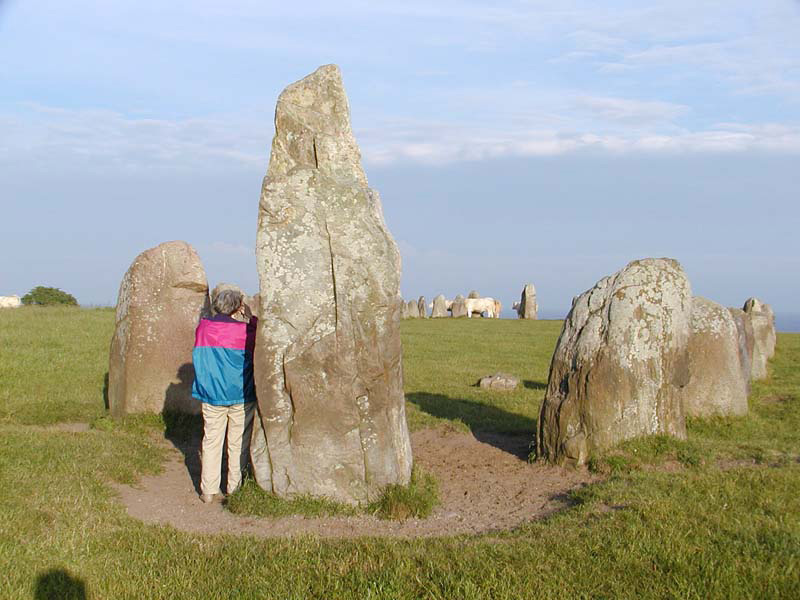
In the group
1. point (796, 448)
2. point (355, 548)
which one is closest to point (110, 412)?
point (355, 548)

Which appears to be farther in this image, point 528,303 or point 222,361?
point 528,303

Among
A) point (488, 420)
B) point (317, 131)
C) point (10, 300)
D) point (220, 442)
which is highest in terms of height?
point (317, 131)

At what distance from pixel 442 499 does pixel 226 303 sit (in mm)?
3046

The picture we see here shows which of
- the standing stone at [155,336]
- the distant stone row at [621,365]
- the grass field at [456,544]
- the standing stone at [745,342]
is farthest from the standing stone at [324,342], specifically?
the standing stone at [745,342]

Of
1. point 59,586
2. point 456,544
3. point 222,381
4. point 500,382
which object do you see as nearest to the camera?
point 59,586

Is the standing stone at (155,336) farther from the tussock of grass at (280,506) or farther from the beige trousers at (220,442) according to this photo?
the tussock of grass at (280,506)

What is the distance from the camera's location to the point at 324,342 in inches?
328

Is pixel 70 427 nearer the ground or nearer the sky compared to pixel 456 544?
nearer the sky

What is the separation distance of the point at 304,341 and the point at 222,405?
4.24 ft

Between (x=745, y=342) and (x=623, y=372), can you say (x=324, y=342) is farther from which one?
(x=745, y=342)

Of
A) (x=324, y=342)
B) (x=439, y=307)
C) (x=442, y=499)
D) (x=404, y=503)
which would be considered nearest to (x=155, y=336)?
(x=324, y=342)

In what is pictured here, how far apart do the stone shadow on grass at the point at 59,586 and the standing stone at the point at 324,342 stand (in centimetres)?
269

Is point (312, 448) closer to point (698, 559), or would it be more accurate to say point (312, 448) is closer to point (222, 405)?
point (222, 405)

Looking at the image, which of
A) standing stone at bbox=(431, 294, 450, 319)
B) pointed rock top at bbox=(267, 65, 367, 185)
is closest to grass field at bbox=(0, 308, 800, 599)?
pointed rock top at bbox=(267, 65, 367, 185)
